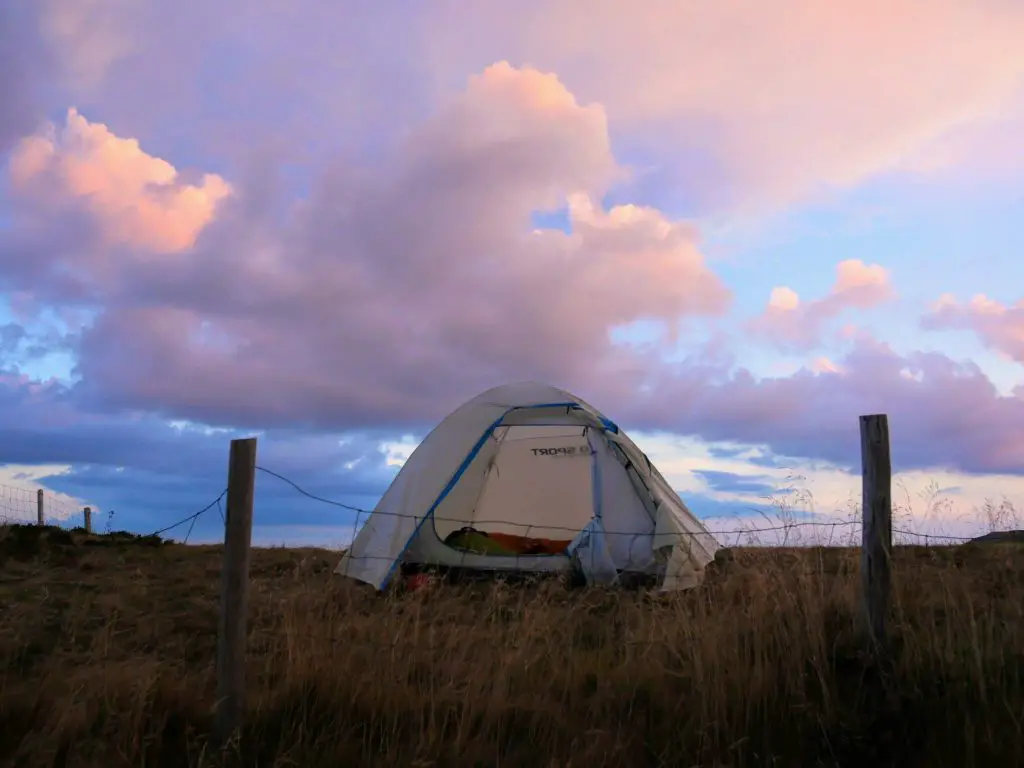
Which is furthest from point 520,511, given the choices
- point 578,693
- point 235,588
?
point 235,588

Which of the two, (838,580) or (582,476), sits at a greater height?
(582,476)

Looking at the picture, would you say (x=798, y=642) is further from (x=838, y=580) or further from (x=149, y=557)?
(x=149, y=557)

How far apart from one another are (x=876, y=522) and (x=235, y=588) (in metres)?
3.58

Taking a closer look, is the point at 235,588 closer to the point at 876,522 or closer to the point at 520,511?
the point at 876,522

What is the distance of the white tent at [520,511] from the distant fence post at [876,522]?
3.65 meters

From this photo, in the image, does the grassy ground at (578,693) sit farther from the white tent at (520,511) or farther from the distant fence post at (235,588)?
the white tent at (520,511)

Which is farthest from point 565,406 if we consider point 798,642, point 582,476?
point 798,642

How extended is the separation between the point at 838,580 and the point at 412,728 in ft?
9.99

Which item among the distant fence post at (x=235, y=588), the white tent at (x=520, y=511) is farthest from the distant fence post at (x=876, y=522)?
the white tent at (x=520, y=511)

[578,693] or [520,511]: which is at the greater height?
[520,511]

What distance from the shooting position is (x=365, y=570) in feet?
29.3

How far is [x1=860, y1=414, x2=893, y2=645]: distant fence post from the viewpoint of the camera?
463 cm

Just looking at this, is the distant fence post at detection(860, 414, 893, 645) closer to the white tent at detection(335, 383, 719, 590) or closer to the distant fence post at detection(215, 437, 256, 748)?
the distant fence post at detection(215, 437, 256, 748)

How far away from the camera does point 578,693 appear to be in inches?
174
